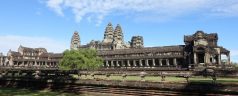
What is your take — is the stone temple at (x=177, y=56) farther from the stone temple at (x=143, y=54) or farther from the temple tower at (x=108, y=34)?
the temple tower at (x=108, y=34)

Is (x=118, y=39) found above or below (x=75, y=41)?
below

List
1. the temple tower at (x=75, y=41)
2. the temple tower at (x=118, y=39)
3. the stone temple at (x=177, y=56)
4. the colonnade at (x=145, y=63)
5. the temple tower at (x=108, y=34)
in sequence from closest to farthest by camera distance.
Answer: the stone temple at (x=177, y=56)
the colonnade at (x=145, y=63)
the temple tower at (x=118, y=39)
the temple tower at (x=108, y=34)
the temple tower at (x=75, y=41)

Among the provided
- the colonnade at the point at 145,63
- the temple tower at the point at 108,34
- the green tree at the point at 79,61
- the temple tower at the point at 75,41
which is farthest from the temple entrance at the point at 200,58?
the temple tower at the point at 75,41

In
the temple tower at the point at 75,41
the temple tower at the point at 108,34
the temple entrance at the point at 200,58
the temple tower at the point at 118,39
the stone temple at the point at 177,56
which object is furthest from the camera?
the temple tower at the point at 75,41

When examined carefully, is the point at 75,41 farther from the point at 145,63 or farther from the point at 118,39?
the point at 145,63

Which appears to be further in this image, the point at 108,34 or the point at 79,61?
the point at 108,34

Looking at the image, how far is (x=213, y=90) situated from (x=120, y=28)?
12057cm

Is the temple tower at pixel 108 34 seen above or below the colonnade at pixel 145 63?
above

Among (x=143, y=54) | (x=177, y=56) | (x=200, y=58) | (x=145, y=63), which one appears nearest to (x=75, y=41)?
(x=143, y=54)

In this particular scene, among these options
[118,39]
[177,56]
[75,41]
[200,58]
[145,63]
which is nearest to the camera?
[200,58]

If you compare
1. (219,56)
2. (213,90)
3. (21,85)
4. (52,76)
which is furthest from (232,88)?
(219,56)

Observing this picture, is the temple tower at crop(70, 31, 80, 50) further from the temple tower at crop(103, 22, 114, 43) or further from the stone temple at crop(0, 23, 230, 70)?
the temple tower at crop(103, 22, 114, 43)

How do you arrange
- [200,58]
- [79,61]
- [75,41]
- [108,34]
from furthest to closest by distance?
[75,41]
[108,34]
[79,61]
[200,58]

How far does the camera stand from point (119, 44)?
132500 mm
